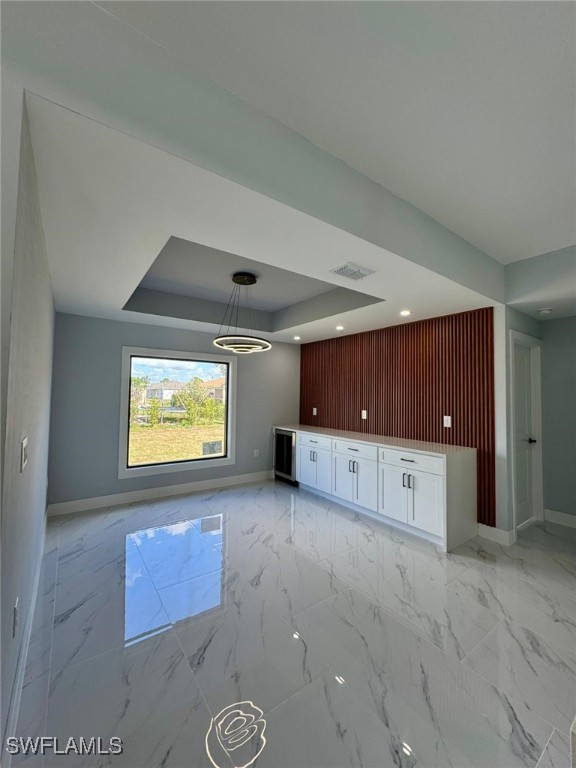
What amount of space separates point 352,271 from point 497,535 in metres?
3.04

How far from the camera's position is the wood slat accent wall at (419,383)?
347cm

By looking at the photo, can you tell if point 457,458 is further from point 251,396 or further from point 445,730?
point 251,396

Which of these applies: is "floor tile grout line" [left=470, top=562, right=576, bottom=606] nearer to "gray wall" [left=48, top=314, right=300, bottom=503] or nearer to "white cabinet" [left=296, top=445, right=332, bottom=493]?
"white cabinet" [left=296, top=445, right=332, bottom=493]

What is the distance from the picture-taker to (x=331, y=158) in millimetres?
1901

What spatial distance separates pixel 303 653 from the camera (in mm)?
1818

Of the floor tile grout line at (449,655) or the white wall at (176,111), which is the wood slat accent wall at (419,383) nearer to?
the floor tile grout line at (449,655)

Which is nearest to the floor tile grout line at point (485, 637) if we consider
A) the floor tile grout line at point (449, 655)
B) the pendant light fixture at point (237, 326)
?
the floor tile grout line at point (449, 655)

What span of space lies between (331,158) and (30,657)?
3.31 metres

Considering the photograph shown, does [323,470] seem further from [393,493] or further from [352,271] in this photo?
[352,271]

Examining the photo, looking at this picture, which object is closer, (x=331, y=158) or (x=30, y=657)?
(x=30, y=657)

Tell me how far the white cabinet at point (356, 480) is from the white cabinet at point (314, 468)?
124mm

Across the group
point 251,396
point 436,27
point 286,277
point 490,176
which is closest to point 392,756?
point 436,27

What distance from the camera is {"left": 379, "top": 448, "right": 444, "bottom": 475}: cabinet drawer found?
10.4 feet

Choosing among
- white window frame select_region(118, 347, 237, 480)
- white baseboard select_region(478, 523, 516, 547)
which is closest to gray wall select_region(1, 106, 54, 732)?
white window frame select_region(118, 347, 237, 480)
